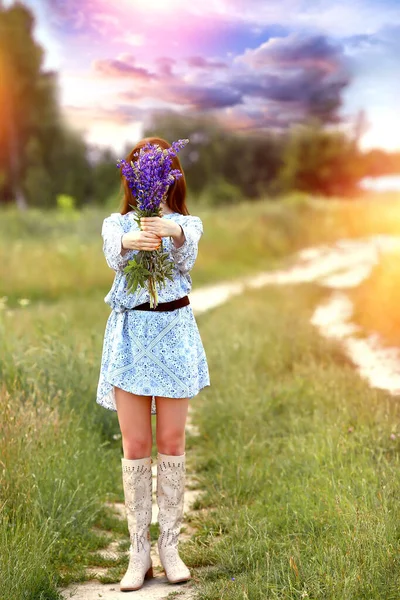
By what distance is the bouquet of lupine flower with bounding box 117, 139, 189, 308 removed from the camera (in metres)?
3.31

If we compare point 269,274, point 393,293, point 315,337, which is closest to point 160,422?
point 315,337

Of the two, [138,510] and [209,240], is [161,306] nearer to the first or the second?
[138,510]

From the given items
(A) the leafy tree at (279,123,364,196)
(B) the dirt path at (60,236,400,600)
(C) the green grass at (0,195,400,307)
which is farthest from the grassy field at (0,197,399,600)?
(A) the leafy tree at (279,123,364,196)

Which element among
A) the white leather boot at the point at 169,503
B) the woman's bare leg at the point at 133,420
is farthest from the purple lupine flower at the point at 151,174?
the white leather boot at the point at 169,503

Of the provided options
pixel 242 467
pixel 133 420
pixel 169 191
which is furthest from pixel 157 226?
pixel 242 467

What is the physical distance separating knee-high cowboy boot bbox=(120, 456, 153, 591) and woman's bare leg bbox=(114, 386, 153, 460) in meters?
0.06

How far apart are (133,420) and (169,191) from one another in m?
1.06

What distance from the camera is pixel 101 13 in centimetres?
811

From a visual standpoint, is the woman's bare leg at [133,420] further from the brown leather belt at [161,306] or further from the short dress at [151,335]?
the brown leather belt at [161,306]

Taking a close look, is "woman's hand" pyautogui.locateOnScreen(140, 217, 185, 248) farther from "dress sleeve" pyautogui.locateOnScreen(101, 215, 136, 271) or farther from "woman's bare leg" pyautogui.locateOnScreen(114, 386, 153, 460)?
"woman's bare leg" pyautogui.locateOnScreen(114, 386, 153, 460)

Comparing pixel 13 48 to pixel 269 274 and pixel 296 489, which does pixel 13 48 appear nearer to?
pixel 269 274

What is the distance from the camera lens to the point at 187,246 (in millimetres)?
3568

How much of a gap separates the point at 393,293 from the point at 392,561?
694 centimetres

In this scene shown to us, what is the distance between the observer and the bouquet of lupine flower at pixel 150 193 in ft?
10.8
